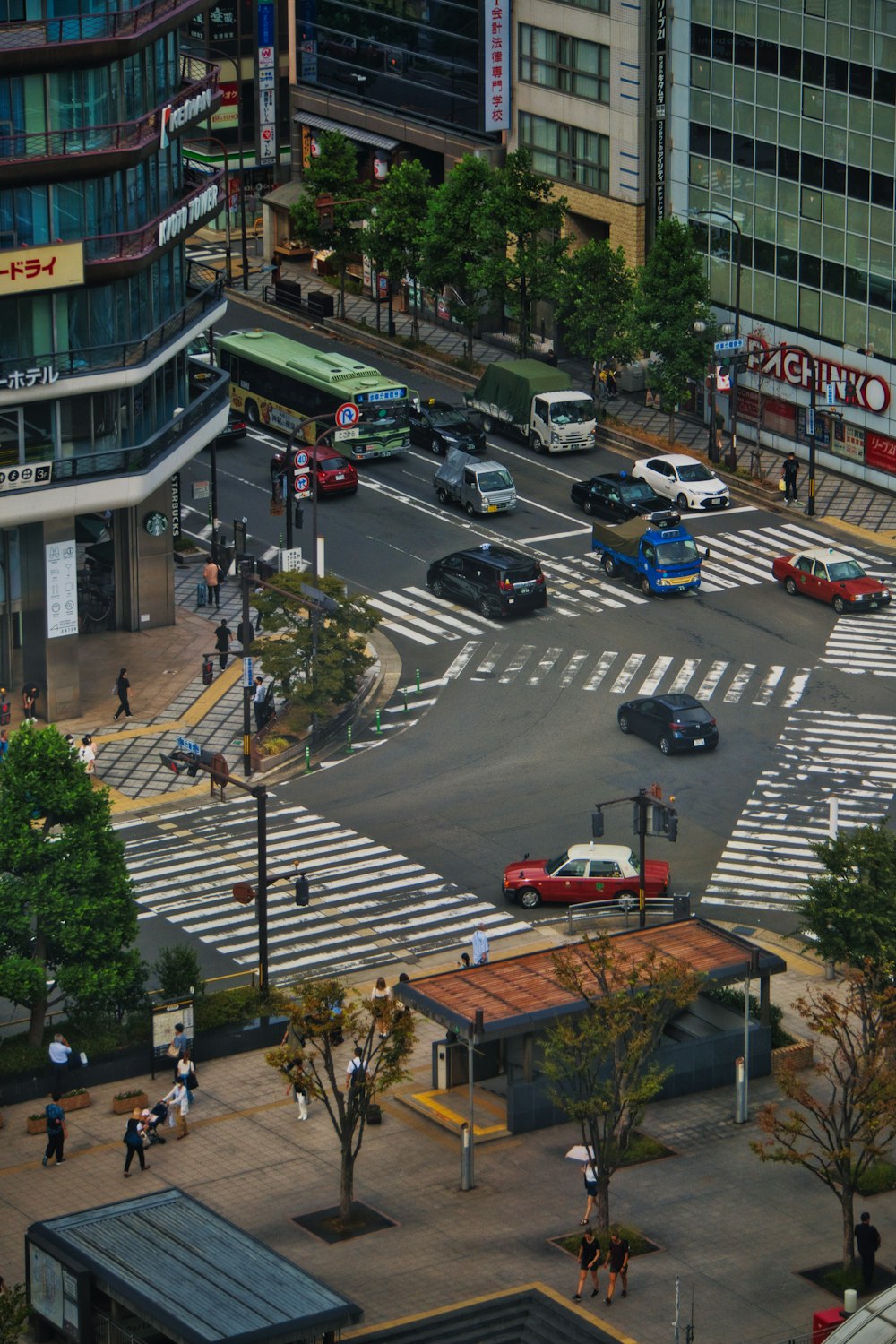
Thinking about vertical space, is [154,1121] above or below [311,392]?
below

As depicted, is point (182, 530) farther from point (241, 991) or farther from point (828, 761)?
point (241, 991)

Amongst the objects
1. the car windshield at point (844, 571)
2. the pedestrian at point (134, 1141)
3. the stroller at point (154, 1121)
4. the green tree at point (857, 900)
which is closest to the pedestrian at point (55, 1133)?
the pedestrian at point (134, 1141)

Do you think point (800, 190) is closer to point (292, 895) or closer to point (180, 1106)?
point (292, 895)

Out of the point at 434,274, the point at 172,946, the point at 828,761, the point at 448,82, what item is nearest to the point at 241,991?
the point at 172,946

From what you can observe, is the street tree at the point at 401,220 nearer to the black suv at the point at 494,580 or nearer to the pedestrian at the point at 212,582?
the black suv at the point at 494,580

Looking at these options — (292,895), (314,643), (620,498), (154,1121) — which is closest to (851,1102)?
(154,1121)

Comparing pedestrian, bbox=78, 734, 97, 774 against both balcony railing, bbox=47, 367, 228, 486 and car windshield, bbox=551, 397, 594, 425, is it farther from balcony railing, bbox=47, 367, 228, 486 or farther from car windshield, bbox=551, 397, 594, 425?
car windshield, bbox=551, 397, 594, 425
